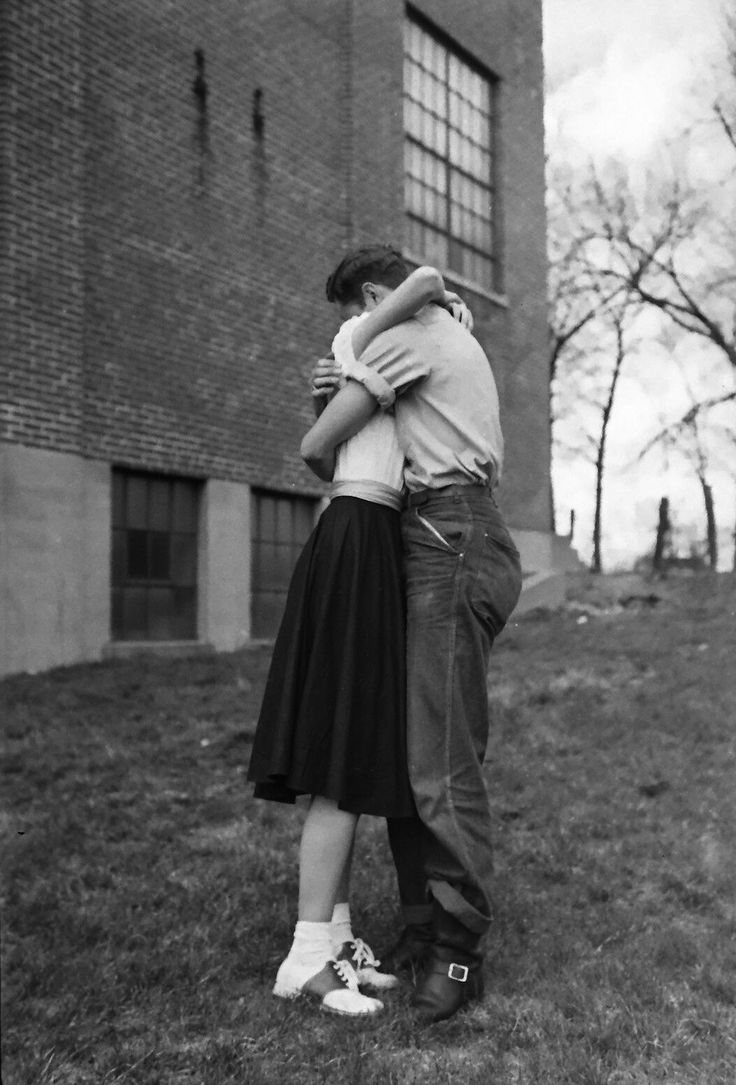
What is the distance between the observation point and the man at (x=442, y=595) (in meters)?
3.03

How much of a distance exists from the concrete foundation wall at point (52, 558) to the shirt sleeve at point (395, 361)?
7.01 meters

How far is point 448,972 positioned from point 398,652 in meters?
0.88

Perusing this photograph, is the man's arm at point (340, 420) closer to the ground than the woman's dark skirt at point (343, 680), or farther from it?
farther from it

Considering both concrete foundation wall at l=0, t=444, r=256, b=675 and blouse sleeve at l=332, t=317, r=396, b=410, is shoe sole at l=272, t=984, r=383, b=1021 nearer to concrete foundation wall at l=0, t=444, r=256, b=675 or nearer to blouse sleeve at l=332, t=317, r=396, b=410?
blouse sleeve at l=332, t=317, r=396, b=410

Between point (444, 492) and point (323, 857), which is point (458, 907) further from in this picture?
point (444, 492)

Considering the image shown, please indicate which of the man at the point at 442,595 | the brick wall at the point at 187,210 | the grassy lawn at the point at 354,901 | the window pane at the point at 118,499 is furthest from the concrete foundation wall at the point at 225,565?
the man at the point at 442,595

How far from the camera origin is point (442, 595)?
3129 mm

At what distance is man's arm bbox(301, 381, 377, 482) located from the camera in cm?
318

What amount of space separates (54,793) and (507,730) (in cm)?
291

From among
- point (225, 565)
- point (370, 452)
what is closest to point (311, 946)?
point (370, 452)

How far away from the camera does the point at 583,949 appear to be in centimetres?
351

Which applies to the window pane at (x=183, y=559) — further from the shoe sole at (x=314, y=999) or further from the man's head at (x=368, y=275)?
the shoe sole at (x=314, y=999)

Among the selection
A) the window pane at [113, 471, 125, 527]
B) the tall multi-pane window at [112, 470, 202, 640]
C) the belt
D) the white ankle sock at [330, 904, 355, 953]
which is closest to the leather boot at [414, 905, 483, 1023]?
the white ankle sock at [330, 904, 355, 953]

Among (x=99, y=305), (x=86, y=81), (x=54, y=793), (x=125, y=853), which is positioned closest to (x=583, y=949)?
(x=125, y=853)
